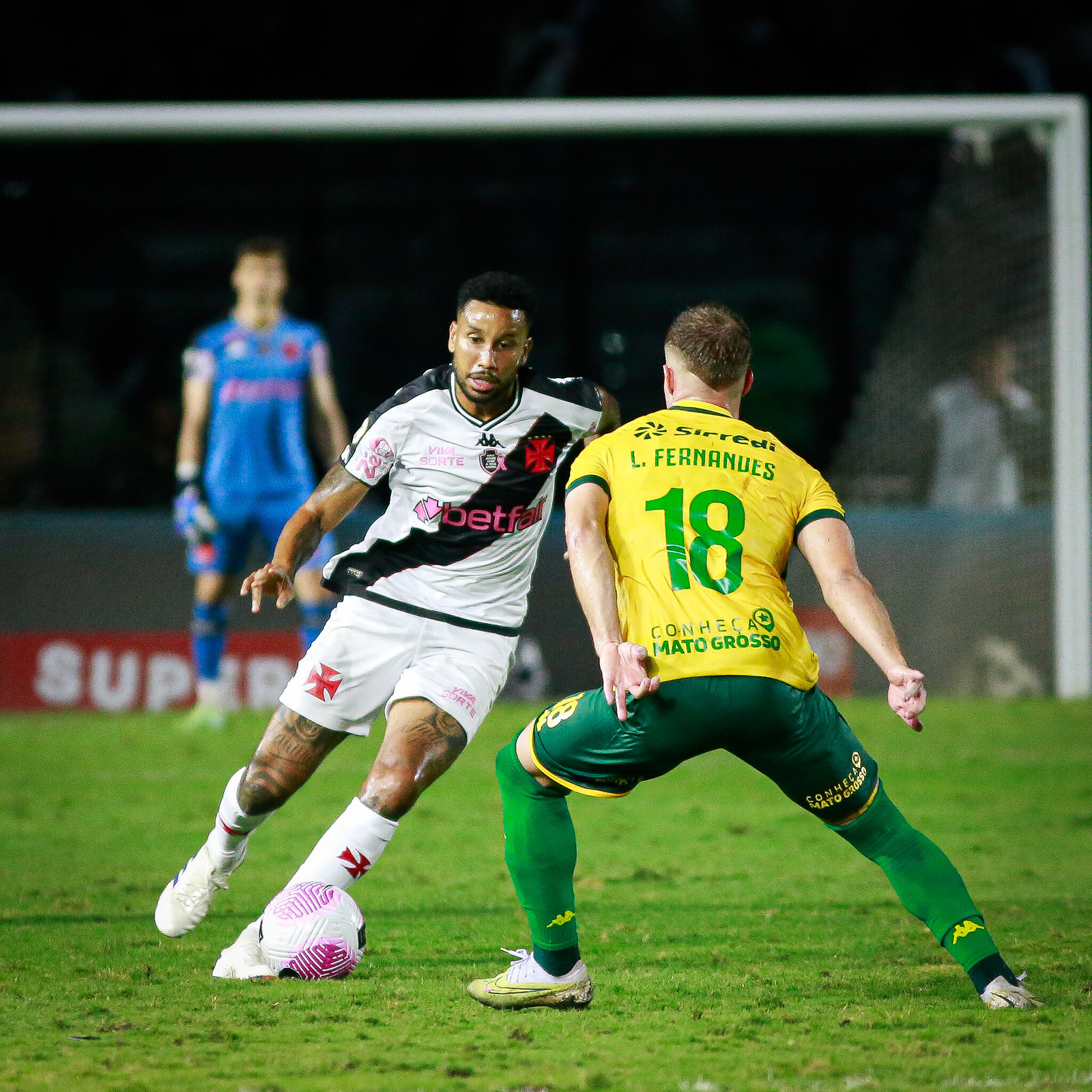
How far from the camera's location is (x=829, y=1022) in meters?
3.80

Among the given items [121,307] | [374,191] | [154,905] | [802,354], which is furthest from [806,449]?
[154,905]

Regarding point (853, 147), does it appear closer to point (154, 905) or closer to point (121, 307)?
point (121, 307)

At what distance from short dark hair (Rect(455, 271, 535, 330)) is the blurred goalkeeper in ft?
16.9

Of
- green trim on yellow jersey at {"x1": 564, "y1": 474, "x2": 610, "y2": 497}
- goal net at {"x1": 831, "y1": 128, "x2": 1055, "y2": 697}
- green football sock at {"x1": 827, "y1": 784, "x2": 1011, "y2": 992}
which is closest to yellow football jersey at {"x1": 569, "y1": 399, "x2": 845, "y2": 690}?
green trim on yellow jersey at {"x1": 564, "y1": 474, "x2": 610, "y2": 497}

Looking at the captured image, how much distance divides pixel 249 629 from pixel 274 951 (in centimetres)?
705

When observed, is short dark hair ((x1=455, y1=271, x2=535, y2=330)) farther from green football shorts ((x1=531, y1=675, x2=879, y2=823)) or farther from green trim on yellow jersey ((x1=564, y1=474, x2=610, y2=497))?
green football shorts ((x1=531, y1=675, x2=879, y2=823))

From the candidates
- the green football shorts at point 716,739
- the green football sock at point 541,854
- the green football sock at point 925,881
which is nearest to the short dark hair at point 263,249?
the green football sock at point 541,854

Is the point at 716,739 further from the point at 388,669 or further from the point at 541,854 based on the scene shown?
the point at 388,669

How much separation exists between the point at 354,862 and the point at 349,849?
4 centimetres

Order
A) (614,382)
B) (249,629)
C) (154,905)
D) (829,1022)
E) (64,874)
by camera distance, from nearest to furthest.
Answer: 1. (829,1022)
2. (154,905)
3. (64,874)
4. (249,629)
5. (614,382)

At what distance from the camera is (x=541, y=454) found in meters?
4.85

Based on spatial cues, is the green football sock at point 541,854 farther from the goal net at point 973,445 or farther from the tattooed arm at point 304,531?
the goal net at point 973,445

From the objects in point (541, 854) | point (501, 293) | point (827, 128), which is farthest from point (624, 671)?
point (827, 128)

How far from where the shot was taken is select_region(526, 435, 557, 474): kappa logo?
4824 millimetres
